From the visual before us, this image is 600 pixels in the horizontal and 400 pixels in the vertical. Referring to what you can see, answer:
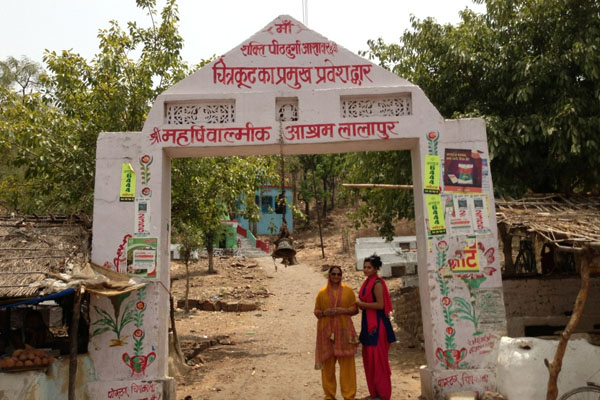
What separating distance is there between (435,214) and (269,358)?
19.1ft

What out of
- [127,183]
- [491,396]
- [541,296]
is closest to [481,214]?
[491,396]

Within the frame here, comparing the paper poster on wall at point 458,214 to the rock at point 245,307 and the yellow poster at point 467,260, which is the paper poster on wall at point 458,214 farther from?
the rock at point 245,307

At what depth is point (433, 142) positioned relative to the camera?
21.9 ft

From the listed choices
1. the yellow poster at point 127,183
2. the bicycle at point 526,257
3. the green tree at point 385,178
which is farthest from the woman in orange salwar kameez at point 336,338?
the bicycle at point 526,257

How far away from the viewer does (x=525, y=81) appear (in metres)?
9.23

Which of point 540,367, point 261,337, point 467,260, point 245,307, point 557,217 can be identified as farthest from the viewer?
point 245,307

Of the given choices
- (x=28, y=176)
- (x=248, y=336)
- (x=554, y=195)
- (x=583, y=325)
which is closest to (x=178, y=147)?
(x=28, y=176)

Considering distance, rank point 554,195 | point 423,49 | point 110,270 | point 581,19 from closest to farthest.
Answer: point 110,270, point 554,195, point 581,19, point 423,49

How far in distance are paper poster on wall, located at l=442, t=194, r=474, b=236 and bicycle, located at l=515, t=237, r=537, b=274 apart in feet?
20.0

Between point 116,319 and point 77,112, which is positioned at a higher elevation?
point 77,112

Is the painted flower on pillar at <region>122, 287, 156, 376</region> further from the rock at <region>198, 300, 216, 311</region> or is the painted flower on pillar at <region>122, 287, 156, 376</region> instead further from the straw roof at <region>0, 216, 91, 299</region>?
the rock at <region>198, 300, 216, 311</region>

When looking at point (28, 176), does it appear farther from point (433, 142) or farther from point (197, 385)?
point (433, 142)

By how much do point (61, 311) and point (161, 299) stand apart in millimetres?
1923

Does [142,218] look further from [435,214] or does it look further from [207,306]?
[207,306]
